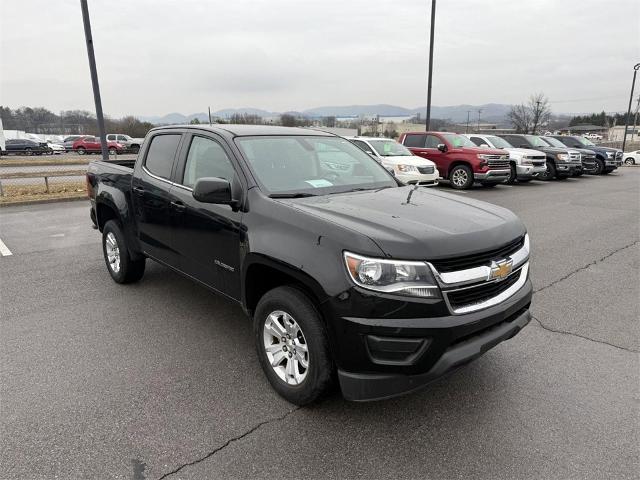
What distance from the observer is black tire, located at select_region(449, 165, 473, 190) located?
47.4 feet

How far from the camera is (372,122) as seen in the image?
72250mm

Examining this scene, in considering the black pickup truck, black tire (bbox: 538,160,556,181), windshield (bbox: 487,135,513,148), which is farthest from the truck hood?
black tire (bbox: 538,160,556,181)

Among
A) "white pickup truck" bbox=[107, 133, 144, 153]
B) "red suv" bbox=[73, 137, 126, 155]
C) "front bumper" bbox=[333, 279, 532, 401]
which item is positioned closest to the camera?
"front bumper" bbox=[333, 279, 532, 401]

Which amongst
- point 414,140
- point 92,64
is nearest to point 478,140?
point 414,140

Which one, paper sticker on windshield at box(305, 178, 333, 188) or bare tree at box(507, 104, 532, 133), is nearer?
paper sticker on windshield at box(305, 178, 333, 188)

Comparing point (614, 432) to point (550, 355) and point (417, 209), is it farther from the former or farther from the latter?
point (417, 209)

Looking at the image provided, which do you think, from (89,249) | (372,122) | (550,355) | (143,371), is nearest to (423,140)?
(89,249)

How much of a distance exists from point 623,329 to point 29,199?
42.6 feet

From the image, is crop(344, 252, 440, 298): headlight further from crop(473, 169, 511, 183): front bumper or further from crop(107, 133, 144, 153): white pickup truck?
crop(107, 133, 144, 153): white pickup truck

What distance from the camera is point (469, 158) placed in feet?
47.1

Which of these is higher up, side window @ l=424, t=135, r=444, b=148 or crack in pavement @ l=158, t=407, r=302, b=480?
side window @ l=424, t=135, r=444, b=148

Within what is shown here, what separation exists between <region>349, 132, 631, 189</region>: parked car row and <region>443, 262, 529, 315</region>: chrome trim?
30.0 feet

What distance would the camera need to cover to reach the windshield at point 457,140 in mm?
15078

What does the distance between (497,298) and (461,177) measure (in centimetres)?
1269
